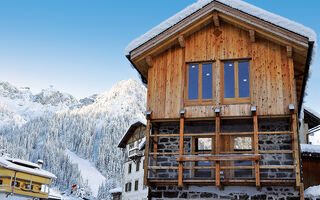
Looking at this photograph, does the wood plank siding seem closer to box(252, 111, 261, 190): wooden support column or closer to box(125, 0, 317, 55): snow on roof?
box(252, 111, 261, 190): wooden support column

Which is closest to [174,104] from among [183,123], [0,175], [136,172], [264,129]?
[183,123]

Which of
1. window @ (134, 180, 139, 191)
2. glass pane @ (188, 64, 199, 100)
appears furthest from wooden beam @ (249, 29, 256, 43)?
window @ (134, 180, 139, 191)

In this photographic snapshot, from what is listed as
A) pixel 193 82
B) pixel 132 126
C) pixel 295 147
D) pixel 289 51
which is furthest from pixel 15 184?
pixel 289 51

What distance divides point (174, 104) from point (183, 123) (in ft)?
2.70

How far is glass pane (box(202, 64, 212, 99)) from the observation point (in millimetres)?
13195

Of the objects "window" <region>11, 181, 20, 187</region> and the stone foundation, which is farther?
"window" <region>11, 181, 20, 187</region>

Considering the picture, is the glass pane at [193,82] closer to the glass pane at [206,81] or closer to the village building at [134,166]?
the glass pane at [206,81]

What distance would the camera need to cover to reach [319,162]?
16.2m

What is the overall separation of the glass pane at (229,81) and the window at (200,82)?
0.49 m

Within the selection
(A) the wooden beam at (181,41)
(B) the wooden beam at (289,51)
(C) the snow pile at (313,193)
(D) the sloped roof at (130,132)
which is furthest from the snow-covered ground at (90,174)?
(B) the wooden beam at (289,51)

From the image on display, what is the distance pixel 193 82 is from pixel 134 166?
26.0 metres

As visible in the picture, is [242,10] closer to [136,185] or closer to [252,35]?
[252,35]

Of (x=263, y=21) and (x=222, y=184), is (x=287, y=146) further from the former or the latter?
(x=263, y=21)

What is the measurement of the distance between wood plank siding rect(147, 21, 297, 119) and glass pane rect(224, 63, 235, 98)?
0.18 meters
